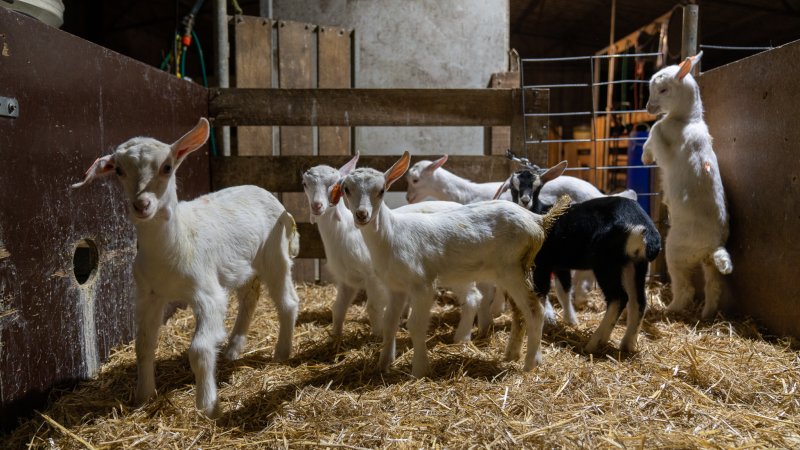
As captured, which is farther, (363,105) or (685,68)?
(363,105)

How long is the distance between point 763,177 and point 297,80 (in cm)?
Result: 461

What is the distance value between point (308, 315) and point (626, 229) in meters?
2.77

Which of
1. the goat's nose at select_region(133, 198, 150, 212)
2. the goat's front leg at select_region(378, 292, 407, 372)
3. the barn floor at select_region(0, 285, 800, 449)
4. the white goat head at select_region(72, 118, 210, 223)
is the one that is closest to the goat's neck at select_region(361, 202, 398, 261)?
the goat's front leg at select_region(378, 292, 407, 372)

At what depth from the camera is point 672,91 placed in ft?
16.0

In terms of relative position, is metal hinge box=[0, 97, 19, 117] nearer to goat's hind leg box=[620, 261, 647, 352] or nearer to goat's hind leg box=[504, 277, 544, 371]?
goat's hind leg box=[504, 277, 544, 371]

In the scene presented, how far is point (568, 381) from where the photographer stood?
3.31 metres

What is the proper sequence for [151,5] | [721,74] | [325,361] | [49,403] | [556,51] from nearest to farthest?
1. [49,403]
2. [325,361]
3. [721,74]
4. [151,5]
5. [556,51]

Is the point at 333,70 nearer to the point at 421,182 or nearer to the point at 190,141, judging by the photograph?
the point at 421,182

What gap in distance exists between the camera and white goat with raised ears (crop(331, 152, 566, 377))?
133 inches

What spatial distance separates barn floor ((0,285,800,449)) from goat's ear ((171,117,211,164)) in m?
1.37

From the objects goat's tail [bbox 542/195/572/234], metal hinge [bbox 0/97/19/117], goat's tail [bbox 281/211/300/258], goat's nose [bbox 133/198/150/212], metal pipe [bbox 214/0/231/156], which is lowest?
goat's tail [bbox 281/211/300/258]

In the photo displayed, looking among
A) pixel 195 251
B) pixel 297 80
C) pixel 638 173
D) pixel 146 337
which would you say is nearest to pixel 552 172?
pixel 195 251

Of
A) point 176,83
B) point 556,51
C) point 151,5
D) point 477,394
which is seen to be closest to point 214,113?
point 176,83

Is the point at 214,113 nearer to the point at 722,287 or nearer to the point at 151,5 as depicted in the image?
the point at 722,287
